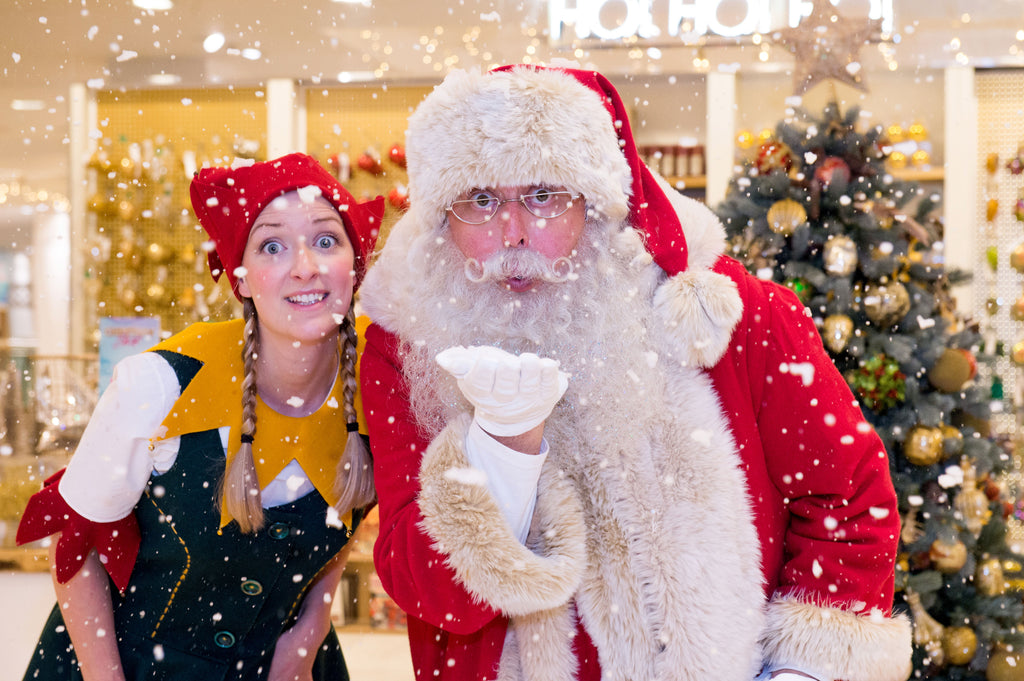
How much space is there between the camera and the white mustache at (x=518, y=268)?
138 centimetres

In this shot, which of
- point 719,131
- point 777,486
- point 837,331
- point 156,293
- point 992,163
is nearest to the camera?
point 777,486

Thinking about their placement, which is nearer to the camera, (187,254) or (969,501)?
(969,501)

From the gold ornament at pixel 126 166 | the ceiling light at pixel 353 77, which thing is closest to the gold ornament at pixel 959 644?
the ceiling light at pixel 353 77

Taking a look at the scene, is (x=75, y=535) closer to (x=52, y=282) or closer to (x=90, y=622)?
(x=90, y=622)

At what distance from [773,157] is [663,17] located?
1314mm

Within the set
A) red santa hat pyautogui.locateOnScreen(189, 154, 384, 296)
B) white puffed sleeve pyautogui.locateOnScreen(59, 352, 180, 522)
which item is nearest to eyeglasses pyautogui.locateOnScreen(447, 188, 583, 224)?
red santa hat pyautogui.locateOnScreen(189, 154, 384, 296)

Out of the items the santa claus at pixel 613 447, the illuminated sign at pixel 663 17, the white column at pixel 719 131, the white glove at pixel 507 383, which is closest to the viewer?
the white glove at pixel 507 383

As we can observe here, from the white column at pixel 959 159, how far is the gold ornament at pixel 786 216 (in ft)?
7.32

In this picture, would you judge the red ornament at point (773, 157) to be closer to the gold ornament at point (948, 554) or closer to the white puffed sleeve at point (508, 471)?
the gold ornament at point (948, 554)

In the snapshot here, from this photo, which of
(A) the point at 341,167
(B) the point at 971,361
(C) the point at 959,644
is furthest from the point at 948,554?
(A) the point at 341,167

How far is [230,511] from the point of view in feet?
5.18

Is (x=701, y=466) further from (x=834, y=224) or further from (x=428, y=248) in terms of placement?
(x=834, y=224)

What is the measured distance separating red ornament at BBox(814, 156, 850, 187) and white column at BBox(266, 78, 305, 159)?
213 centimetres

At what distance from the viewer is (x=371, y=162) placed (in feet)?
11.4
